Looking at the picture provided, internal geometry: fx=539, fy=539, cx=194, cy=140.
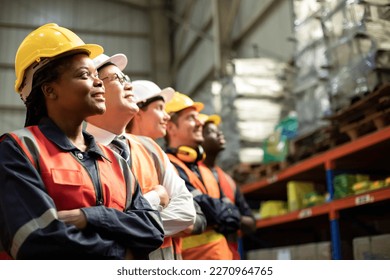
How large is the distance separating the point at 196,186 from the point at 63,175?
174cm

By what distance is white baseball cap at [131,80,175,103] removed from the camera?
290 centimetres

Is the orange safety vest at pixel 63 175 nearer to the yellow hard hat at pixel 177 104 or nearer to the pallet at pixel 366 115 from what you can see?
the yellow hard hat at pixel 177 104

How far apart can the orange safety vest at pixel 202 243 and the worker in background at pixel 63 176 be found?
4.67ft

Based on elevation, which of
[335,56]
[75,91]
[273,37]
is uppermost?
[273,37]

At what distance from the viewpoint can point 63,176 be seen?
5.68ft

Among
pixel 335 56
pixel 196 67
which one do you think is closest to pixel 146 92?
pixel 335 56

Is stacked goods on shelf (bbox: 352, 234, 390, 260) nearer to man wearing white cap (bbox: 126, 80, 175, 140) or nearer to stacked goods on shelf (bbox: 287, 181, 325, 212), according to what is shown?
stacked goods on shelf (bbox: 287, 181, 325, 212)

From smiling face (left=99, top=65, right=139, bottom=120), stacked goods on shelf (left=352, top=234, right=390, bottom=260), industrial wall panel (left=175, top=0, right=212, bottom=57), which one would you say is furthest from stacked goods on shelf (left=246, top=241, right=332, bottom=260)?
industrial wall panel (left=175, top=0, right=212, bottom=57)

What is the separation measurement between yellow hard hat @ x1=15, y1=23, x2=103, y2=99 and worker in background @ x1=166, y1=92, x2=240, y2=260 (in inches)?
59.3

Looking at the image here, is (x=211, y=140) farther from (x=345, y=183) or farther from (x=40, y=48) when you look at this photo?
(x=40, y=48)

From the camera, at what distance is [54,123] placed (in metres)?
1.90

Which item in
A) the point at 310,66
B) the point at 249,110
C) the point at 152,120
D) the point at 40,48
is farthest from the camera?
the point at 249,110
